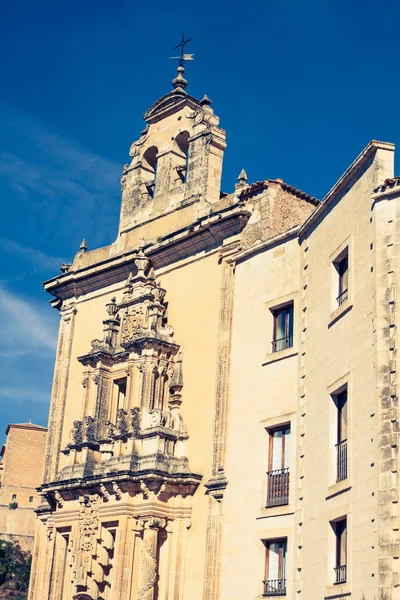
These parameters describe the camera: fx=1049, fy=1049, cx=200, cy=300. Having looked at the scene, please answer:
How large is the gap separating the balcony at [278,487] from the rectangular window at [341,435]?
7.70 ft

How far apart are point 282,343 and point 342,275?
2744mm

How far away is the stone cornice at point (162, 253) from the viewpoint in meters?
21.8

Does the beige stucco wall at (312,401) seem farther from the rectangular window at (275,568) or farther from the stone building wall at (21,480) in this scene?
the stone building wall at (21,480)

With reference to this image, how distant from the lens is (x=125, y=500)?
2083 cm

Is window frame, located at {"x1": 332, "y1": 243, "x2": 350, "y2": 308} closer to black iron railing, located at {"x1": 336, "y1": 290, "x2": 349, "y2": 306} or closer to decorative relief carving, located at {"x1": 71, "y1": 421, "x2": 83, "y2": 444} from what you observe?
black iron railing, located at {"x1": 336, "y1": 290, "x2": 349, "y2": 306}

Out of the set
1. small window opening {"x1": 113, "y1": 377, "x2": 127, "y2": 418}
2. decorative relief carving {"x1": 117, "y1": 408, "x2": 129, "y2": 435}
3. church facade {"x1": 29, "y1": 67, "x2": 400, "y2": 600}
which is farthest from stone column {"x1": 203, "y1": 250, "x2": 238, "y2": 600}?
small window opening {"x1": 113, "y1": 377, "x2": 127, "y2": 418}

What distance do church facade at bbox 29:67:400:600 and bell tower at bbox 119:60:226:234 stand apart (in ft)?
0.16

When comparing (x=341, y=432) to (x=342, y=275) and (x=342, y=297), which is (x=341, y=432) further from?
(x=342, y=275)

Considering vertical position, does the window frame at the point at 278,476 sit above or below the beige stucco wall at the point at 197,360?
below

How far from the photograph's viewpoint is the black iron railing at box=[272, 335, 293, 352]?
19.5 meters

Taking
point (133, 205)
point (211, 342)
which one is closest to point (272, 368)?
point (211, 342)

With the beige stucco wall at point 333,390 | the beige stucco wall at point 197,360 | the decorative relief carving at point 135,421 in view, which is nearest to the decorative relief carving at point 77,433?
the beige stucco wall at point 197,360

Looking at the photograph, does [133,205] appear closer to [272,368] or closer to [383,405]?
[272,368]

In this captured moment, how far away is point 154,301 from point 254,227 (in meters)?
2.80
